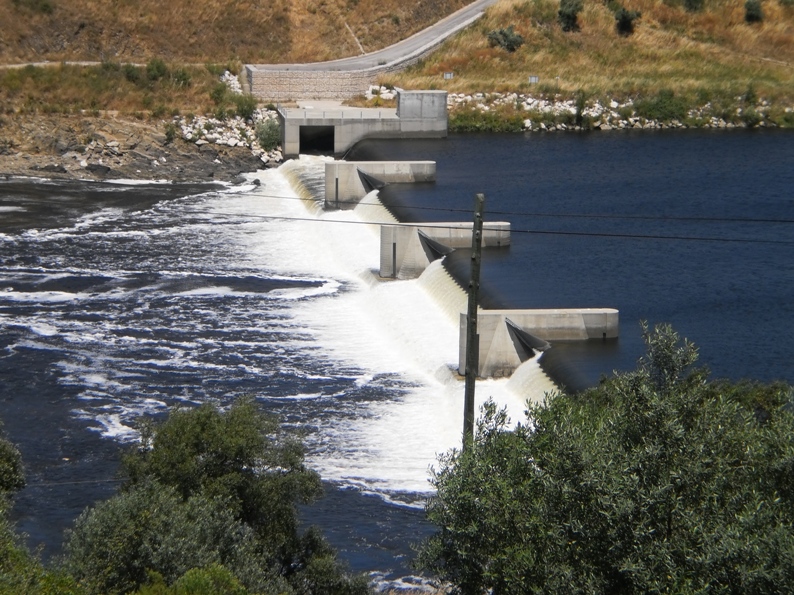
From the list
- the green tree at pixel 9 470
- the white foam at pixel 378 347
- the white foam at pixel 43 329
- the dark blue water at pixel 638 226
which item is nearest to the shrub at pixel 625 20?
the dark blue water at pixel 638 226

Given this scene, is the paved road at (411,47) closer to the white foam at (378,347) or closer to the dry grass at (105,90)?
the dry grass at (105,90)

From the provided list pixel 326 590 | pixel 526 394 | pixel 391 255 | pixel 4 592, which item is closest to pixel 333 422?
pixel 526 394

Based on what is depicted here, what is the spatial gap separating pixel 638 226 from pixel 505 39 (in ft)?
98.9

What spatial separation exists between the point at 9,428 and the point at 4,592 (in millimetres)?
13691

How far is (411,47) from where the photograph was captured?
68562 millimetres

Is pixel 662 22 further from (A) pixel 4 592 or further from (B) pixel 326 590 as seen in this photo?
(A) pixel 4 592

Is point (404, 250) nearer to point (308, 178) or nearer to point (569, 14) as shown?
point (308, 178)

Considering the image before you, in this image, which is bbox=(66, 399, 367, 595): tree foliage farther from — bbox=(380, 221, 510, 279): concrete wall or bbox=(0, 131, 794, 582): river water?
bbox=(380, 221, 510, 279): concrete wall

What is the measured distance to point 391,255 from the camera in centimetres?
3506

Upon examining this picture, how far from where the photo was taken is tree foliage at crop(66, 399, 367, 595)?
13.6 metres

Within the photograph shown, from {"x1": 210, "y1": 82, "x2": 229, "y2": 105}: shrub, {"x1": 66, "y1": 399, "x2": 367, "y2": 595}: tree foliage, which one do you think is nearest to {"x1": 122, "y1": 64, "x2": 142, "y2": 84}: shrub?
{"x1": 210, "y1": 82, "x2": 229, "y2": 105}: shrub

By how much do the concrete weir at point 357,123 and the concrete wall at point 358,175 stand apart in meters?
8.24

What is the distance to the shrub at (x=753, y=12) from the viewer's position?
236 ft

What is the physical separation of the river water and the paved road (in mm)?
14208
